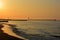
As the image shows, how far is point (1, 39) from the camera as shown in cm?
1138

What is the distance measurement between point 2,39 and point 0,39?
16cm

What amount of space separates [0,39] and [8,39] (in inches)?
23.6

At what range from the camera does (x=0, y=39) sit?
445 inches

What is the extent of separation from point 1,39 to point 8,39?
513mm

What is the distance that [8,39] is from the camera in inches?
457

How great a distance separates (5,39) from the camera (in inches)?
A: 452

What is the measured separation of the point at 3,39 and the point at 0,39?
232 millimetres

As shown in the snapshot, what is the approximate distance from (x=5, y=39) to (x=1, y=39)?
28 centimetres

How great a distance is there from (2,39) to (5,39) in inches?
8.4

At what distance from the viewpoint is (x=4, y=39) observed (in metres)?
11.5

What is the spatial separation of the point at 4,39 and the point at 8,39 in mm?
292
